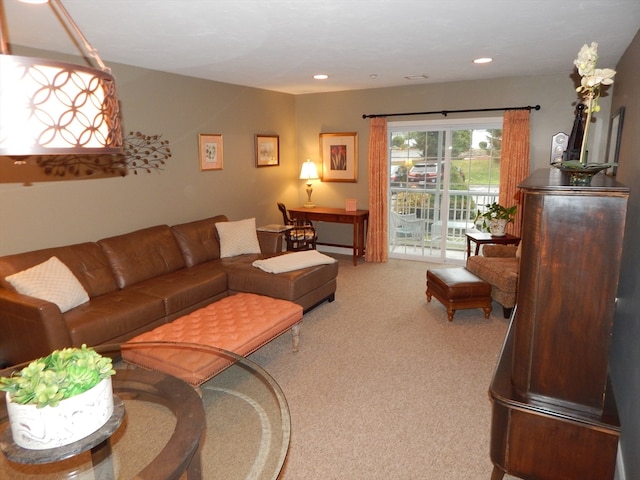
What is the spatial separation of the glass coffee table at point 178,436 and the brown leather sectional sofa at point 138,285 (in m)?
0.67

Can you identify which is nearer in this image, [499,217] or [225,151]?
[499,217]

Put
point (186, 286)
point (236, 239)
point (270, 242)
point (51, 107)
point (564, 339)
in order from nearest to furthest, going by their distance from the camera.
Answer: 1. point (51, 107)
2. point (564, 339)
3. point (186, 286)
4. point (236, 239)
5. point (270, 242)

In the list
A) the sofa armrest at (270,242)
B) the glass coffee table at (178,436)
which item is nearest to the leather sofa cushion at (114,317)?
the glass coffee table at (178,436)

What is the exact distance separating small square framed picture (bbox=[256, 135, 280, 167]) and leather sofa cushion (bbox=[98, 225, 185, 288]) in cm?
195

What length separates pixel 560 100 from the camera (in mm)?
5031

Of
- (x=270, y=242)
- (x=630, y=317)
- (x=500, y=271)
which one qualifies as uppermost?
(x=630, y=317)

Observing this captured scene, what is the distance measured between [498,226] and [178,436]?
453cm

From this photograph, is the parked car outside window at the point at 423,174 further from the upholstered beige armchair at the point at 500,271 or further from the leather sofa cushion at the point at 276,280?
the leather sofa cushion at the point at 276,280

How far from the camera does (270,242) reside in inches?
199

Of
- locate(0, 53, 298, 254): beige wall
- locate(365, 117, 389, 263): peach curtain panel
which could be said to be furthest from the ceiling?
locate(365, 117, 389, 263): peach curtain panel

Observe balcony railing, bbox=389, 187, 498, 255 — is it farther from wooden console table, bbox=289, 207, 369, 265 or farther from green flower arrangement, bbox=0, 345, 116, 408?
green flower arrangement, bbox=0, 345, 116, 408

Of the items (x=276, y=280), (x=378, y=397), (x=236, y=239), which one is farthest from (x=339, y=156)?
(x=378, y=397)

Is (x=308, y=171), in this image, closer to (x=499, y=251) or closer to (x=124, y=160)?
(x=124, y=160)

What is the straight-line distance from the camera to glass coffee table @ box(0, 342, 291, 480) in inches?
61.2
